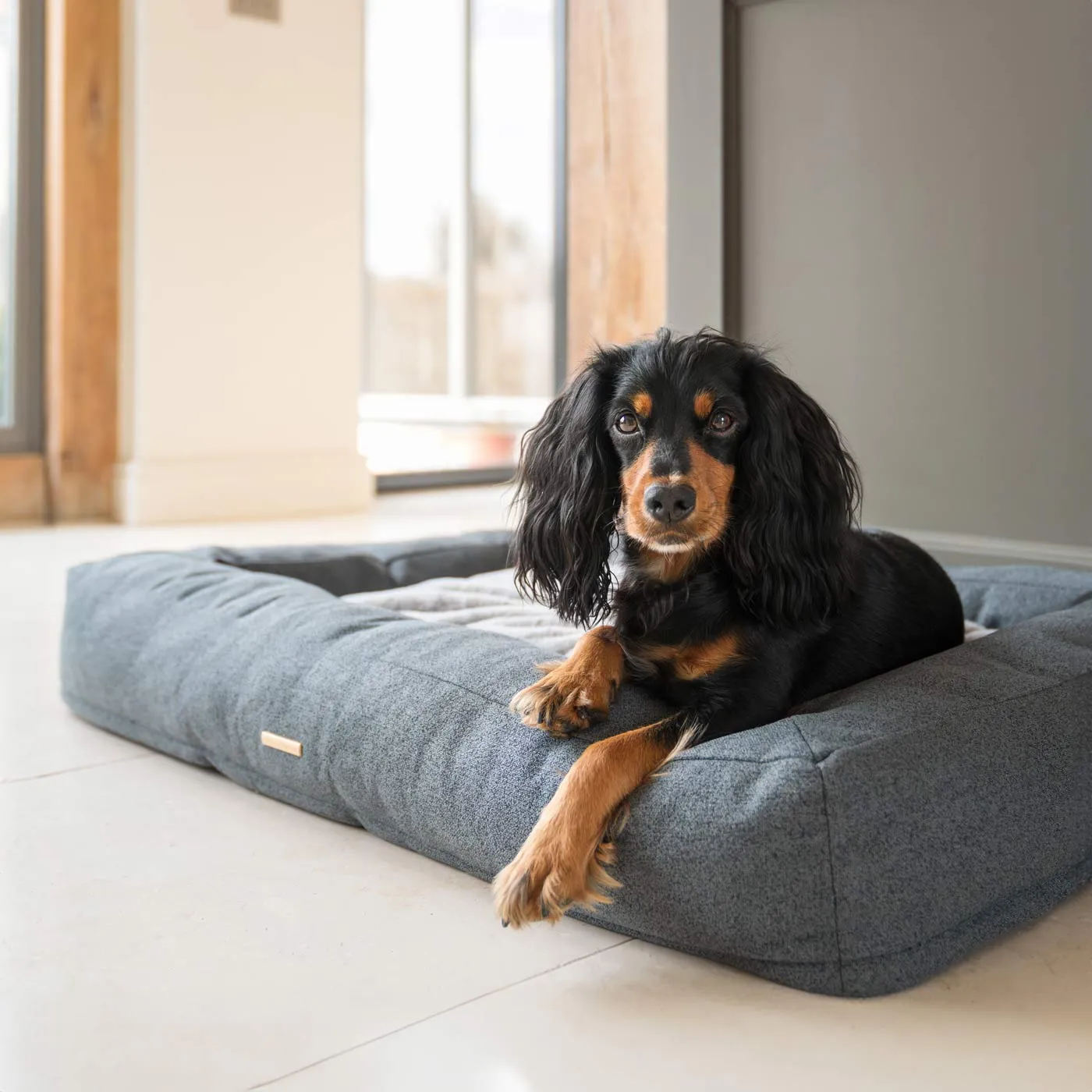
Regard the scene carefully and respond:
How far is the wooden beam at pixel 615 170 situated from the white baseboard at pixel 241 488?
4.49ft

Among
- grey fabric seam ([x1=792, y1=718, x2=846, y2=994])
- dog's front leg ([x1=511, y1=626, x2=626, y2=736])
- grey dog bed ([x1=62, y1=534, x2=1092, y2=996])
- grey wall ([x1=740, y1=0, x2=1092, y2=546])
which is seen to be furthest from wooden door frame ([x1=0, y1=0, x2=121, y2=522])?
grey fabric seam ([x1=792, y1=718, x2=846, y2=994])

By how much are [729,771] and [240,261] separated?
14.9ft

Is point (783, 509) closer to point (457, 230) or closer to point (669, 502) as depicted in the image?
point (669, 502)

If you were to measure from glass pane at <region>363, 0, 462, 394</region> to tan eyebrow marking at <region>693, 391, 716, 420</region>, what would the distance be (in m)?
6.03

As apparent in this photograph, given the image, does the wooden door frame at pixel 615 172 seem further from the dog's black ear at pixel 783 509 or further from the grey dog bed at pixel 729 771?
the dog's black ear at pixel 783 509

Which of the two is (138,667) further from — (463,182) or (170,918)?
(463,182)

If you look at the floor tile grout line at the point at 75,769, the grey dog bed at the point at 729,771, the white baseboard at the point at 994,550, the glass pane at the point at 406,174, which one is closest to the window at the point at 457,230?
the glass pane at the point at 406,174

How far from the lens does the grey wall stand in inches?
111

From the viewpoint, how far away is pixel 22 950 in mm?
1458

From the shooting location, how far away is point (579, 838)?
4.59ft

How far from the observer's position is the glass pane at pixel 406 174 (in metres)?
7.44

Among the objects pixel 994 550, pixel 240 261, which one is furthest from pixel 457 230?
pixel 994 550

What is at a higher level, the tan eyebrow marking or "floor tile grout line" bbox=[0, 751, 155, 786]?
the tan eyebrow marking

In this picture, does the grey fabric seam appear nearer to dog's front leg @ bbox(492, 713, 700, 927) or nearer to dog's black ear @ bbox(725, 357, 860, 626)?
dog's front leg @ bbox(492, 713, 700, 927)
